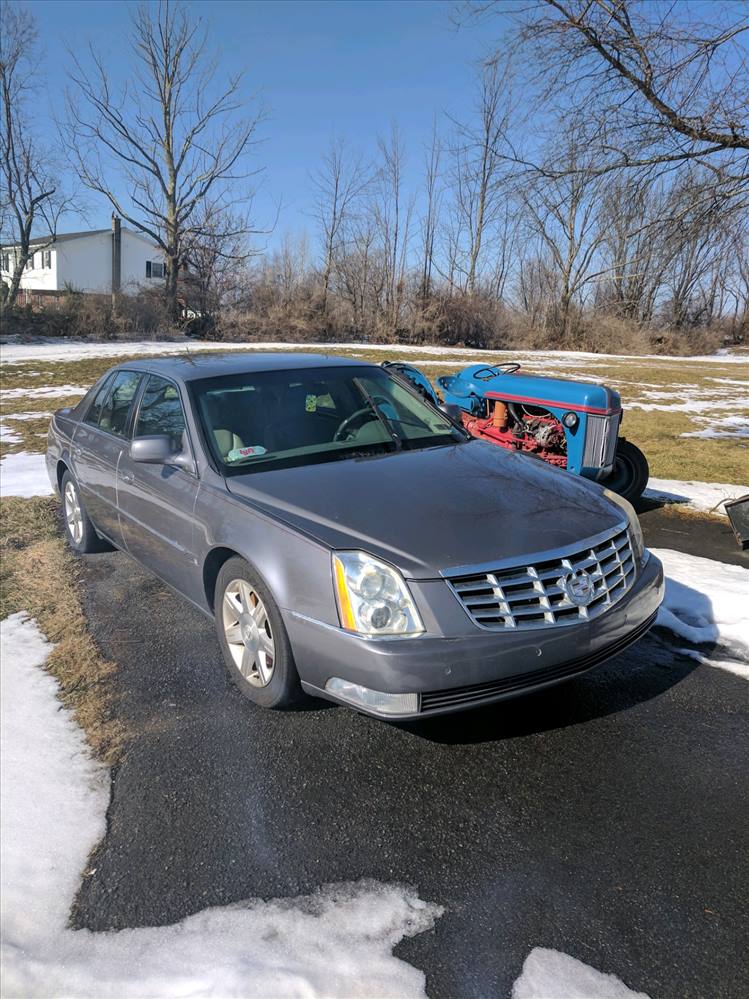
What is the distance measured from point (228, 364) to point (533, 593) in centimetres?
252

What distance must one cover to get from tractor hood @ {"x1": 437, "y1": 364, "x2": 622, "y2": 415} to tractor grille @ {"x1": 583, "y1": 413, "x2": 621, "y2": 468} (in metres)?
0.08

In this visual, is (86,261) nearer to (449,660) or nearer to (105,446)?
(105,446)

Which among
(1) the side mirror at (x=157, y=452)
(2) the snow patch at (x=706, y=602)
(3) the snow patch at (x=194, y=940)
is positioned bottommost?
(3) the snow patch at (x=194, y=940)

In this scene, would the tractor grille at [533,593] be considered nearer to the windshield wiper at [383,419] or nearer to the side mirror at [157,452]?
the windshield wiper at [383,419]

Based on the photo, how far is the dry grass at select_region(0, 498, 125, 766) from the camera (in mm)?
3320

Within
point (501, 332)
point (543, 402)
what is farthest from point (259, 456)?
point (501, 332)

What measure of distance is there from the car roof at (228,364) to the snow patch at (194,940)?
2.47 metres

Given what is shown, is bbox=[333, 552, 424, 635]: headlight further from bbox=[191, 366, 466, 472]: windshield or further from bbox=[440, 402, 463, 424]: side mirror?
bbox=[440, 402, 463, 424]: side mirror

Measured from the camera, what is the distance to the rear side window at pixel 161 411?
13.5 ft


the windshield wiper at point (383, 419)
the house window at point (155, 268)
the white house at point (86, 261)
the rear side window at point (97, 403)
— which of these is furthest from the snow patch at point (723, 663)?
the house window at point (155, 268)

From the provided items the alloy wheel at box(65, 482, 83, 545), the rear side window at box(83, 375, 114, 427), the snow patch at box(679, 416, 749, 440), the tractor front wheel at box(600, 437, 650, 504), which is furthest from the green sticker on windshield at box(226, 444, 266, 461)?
the snow patch at box(679, 416, 749, 440)

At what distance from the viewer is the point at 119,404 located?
16.3ft

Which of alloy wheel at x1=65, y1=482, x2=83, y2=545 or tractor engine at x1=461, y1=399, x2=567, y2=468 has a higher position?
tractor engine at x1=461, y1=399, x2=567, y2=468

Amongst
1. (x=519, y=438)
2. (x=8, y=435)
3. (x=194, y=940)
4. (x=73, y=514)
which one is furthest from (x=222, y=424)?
(x=8, y=435)
